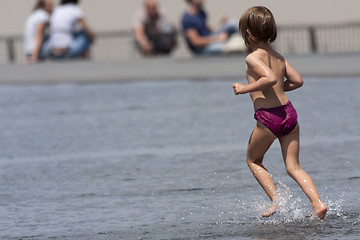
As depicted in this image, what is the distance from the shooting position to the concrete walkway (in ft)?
57.2

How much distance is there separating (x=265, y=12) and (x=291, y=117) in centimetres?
60

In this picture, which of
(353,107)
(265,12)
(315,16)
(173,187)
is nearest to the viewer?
(265,12)

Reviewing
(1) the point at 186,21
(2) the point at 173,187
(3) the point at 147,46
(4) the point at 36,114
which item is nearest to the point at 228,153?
(2) the point at 173,187

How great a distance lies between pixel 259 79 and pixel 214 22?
1038 inches

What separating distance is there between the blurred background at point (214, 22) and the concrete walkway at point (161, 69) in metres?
2.53

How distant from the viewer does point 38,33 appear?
21125 mm

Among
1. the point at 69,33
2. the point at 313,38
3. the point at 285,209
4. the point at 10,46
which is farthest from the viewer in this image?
the point at 10,46

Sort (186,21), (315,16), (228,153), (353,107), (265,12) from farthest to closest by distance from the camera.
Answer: (315,16), (186,21), (353,107), (228,153), (265,12)

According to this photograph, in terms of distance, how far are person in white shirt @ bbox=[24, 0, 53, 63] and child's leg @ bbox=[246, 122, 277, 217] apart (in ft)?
50.7

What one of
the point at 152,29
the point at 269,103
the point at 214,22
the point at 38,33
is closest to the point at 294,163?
the point at 269,103

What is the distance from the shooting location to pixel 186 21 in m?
19.0

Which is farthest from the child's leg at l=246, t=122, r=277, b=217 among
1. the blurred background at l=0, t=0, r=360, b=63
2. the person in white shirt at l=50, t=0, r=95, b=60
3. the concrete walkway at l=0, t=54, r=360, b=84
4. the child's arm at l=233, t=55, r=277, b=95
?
the blurred background at l=0, t=0, r=360, b=63

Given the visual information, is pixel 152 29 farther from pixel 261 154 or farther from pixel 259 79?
pixel 259 79

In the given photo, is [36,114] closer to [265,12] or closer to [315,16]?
[265,12]
